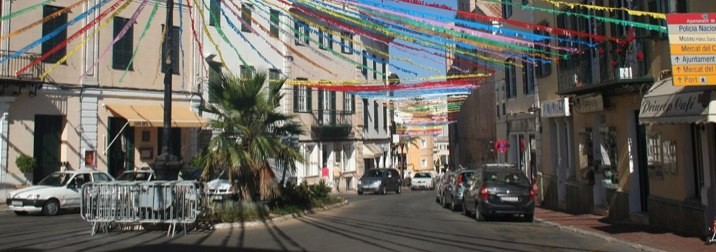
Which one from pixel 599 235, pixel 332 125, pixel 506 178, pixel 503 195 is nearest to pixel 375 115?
pixel 332 125

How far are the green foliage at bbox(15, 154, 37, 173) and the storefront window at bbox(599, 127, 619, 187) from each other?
1976 centimetres

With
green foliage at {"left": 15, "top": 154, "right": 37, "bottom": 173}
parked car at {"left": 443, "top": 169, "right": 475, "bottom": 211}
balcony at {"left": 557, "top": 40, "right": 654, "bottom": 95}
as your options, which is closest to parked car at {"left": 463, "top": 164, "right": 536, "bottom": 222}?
parked car at {"left": 443, "top": 169, "right": 475, "bottom": 211}

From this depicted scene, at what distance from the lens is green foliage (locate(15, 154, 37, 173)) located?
2212 centimetres

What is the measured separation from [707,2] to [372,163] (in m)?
35.5

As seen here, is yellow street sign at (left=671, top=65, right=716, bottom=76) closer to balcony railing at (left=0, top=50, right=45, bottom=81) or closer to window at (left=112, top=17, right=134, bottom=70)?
balcony railing at (left=0, top=50, right=45, bottom=81)

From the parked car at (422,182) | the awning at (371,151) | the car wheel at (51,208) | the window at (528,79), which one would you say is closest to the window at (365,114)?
the awning at (371,151)

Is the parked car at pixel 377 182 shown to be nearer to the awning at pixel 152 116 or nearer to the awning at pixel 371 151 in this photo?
the awning at pixel 371 151

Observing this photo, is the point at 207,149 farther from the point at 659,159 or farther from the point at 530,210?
the point at 659,159

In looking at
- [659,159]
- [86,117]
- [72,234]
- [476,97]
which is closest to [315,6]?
[72,234]

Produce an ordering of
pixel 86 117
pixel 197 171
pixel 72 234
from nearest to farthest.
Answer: pixel 72 234 → pixel 197 171 → pixel 86 117

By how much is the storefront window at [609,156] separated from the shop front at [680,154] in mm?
2136

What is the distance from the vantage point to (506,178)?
56.1 feet

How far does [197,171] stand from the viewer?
21172mm

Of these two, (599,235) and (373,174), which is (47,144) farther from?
(599,235)
